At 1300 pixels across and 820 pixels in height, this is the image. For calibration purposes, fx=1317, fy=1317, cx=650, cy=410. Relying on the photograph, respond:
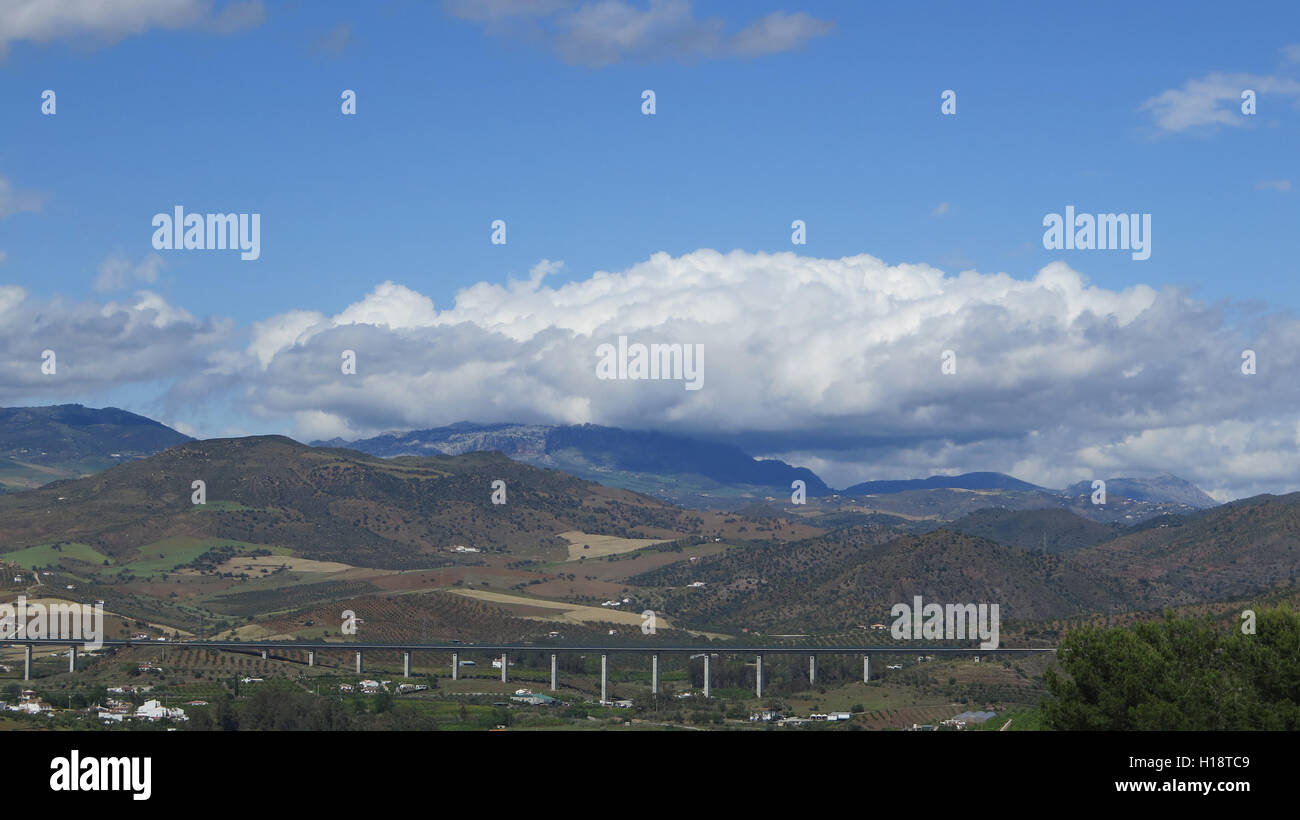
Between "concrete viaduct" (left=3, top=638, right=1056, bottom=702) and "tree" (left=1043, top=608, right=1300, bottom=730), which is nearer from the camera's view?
"tree" (left=1043, top=608, right=1300, bottom=730)

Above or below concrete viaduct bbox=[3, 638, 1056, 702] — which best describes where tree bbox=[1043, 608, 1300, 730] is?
above

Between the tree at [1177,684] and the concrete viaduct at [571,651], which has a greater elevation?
the tree at [1177,684]

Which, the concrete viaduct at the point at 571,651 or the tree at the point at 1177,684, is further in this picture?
the concrete viaduct at the point at 571,651

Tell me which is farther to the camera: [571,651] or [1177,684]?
[571,651]

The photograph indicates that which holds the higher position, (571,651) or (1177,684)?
(1177,684)
